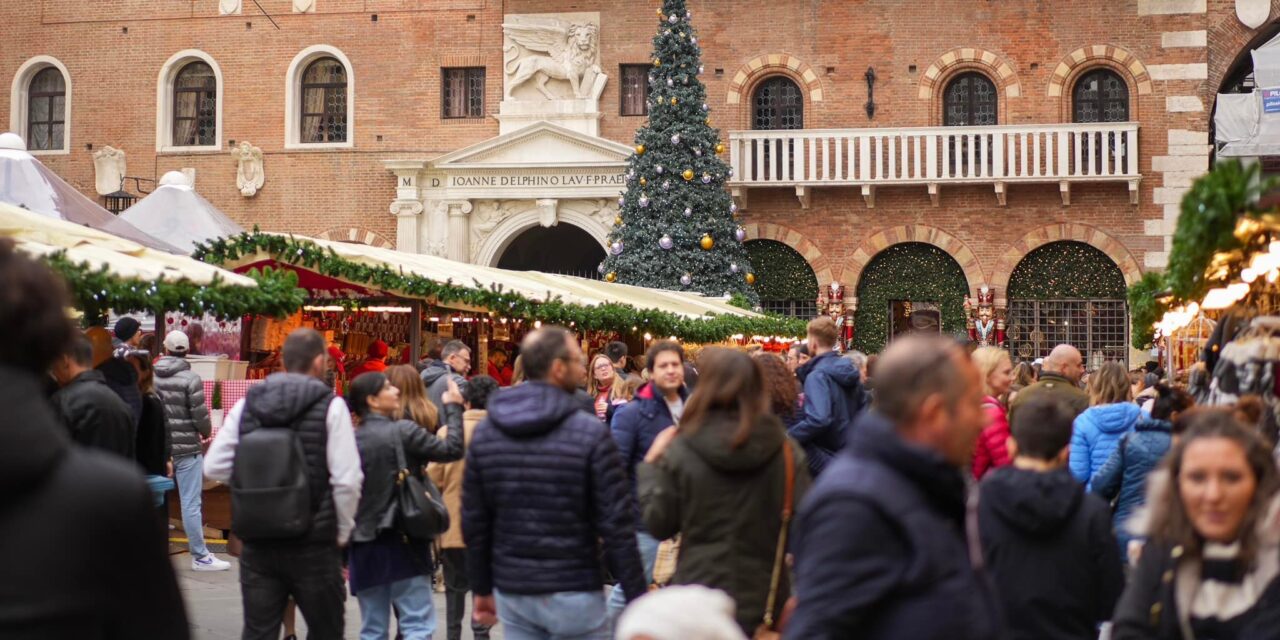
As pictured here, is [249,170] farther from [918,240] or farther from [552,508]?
[552,508]

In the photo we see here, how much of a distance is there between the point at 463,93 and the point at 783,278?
6116 mm

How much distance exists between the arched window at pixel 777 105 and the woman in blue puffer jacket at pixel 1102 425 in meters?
18.1

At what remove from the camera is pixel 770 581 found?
532cm

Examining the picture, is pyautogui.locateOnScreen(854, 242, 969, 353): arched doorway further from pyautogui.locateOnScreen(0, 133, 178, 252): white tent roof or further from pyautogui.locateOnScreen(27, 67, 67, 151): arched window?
pyautogui.locateOnScreen(27, 67, 67, 151): arched window

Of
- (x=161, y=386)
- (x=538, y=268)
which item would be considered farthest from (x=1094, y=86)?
(x=161, y=386)

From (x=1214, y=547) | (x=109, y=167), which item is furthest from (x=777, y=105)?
(x=1214, y=547)

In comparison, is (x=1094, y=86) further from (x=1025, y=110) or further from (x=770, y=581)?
(x=770, y=581)

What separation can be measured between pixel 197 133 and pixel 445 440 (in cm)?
2147

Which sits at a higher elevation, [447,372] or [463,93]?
[463,93]

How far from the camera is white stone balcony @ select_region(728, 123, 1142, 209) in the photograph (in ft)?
80.6

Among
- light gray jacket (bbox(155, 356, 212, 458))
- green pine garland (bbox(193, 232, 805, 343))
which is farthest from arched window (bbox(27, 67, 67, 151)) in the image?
light gray jacket (bbox(155, 356, 212, 458))

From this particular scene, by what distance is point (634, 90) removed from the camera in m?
26.6

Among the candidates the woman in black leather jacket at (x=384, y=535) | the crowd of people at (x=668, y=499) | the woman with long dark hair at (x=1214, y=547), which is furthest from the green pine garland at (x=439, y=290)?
the woman with long dark hair at (x=1214, y=547)

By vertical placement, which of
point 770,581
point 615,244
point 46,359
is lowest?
point 770,581
